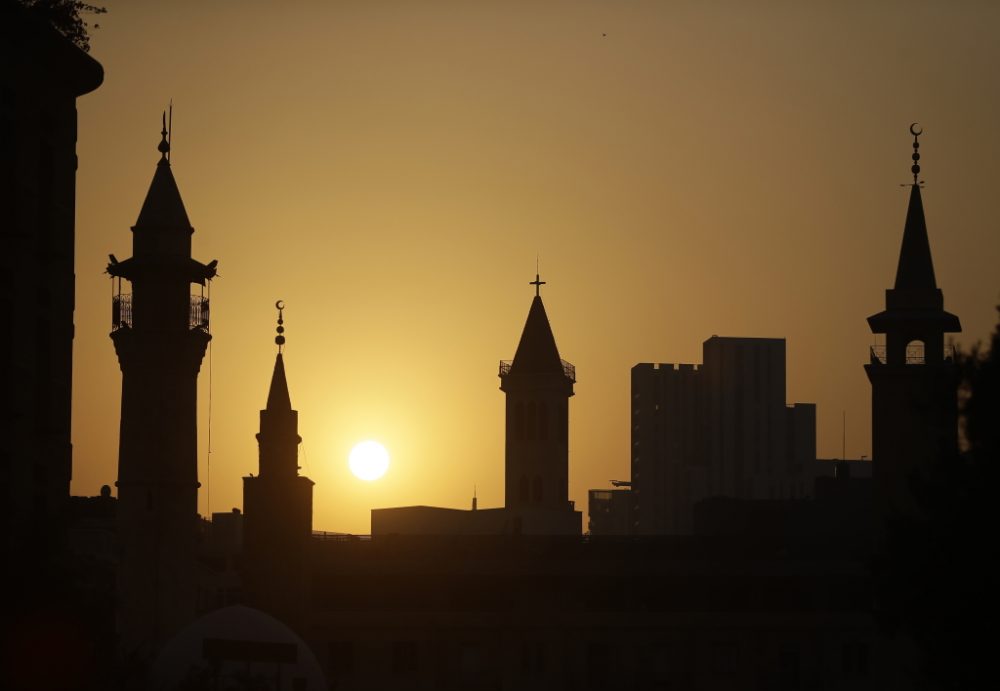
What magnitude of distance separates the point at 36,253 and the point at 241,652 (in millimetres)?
32662

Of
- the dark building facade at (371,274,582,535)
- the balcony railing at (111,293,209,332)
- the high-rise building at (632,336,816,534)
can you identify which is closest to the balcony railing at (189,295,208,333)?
the balcony railing at (111,293,209,332)

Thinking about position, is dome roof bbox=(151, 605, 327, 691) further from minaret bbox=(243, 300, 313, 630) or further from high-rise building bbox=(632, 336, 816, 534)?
high-rise building bbox=(632, 336, 816, 534)

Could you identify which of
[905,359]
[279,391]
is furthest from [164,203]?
[905,359]

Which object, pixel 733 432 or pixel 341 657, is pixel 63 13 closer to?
pixel 341 657

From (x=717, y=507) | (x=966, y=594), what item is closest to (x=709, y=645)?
(x=717, y=507)

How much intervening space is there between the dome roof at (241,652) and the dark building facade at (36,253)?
26.7 metres

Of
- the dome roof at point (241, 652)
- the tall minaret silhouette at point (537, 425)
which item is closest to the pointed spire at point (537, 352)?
the tall minaret silhouette at point (537, 425)

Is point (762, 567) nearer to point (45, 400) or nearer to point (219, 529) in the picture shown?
point (219, 529)

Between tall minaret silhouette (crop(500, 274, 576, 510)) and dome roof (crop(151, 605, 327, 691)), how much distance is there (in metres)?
54.9

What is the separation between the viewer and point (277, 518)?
89062 mm

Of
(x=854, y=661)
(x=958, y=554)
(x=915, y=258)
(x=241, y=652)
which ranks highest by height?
(x=915, y=258)

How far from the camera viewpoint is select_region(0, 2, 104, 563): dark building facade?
29656mm

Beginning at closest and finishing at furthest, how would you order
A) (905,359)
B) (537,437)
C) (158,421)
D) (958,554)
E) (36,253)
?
1. (958,554)
2. (36,253)
3. (158,421)
4. (905,359)
5. (537,437)

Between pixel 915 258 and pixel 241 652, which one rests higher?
pixel 915 258
